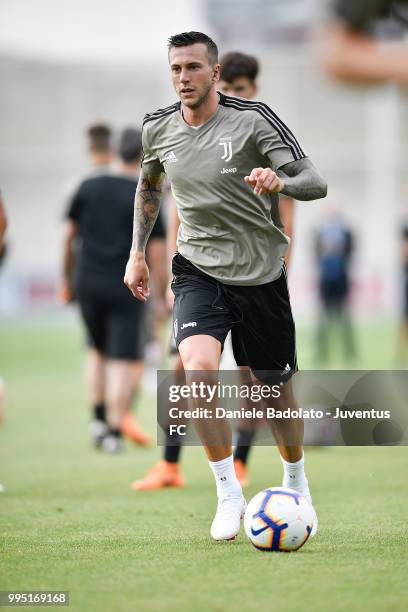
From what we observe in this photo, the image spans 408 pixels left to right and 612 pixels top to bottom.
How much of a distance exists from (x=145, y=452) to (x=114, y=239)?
1.82m

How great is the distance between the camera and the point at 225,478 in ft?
18.2

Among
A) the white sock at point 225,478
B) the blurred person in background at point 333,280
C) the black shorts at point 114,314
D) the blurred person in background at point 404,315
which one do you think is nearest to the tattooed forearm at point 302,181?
the white sock at point 225,478

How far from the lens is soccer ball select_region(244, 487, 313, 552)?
5.12 meters

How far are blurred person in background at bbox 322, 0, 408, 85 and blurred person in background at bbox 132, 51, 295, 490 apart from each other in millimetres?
497

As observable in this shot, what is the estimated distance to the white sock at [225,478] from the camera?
18.1 feet

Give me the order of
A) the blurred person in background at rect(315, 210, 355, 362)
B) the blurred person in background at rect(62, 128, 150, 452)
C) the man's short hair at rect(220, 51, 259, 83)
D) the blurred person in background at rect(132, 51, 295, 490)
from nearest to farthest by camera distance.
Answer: the blurred person in background at rect(132, 51, 295, 490)
the man's short hair at rect(220, 51, 259, 83)
the blurred person in background at rect(62, 128, 150, 452)
the blurred person in background at rect(315, 210, 355, 362)

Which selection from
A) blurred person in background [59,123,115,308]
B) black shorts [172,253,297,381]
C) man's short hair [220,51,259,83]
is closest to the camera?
black shorts [172,253,297,381]

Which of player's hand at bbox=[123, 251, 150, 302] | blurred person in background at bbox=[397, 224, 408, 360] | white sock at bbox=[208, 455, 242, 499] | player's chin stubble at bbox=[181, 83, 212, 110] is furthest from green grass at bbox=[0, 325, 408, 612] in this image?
blurred person in background at bbox=[397, 224, 408, 360]

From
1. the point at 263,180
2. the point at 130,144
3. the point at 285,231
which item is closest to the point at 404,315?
the point at 130,144

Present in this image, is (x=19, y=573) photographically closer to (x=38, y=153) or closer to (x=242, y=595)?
(x=242, y=595)

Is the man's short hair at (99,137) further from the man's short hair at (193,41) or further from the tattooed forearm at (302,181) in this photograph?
the tattooed forearm at (302,181)

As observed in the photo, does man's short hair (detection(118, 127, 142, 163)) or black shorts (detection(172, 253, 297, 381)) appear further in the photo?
man's short hair (detection(118, 127, 142, 163))

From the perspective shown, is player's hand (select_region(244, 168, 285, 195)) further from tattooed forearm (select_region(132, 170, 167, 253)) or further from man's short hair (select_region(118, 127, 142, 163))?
man's short hair (select_region(118, 127, 142, 163))

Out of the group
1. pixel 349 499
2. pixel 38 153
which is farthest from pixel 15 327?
pixel 349 499
